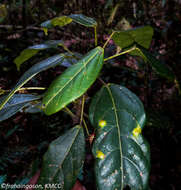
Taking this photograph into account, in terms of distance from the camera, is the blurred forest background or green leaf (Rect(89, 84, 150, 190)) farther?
the blurred forest background

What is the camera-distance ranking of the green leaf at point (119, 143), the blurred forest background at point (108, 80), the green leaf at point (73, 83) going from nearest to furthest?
the green leaf at point (73, 83) < the green leaf at point (119, 143) < the blurred forest background at point (108, 80)

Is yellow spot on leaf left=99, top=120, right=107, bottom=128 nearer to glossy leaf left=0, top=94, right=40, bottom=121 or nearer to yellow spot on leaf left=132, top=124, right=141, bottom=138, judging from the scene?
yellow spot on leaf left=132, top=124, right=141, bottom=138

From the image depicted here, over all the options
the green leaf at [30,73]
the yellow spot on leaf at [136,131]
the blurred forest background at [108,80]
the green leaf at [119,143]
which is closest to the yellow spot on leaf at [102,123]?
the green leaf at [119,143]

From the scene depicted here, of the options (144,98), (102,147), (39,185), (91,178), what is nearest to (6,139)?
(91,178)

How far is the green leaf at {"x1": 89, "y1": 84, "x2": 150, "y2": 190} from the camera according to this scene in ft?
1.71

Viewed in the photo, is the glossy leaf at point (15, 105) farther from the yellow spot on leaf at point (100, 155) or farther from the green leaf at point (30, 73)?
the yellow spot on leaf at point (100, 155)

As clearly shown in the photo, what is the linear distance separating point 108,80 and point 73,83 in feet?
4.17

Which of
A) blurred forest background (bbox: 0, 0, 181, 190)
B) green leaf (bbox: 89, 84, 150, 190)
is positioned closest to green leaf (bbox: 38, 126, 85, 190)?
green leaf (bbox: 89, 84, 150, 190)

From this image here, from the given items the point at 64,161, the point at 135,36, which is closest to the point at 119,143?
the point at 64,161

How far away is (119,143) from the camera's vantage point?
22.5 inches

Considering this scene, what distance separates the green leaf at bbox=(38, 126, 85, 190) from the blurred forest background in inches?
24.3

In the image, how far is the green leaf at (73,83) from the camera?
41 centimetres

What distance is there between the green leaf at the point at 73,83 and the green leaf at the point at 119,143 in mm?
209

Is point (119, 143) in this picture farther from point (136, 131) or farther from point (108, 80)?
point (108, 80)
